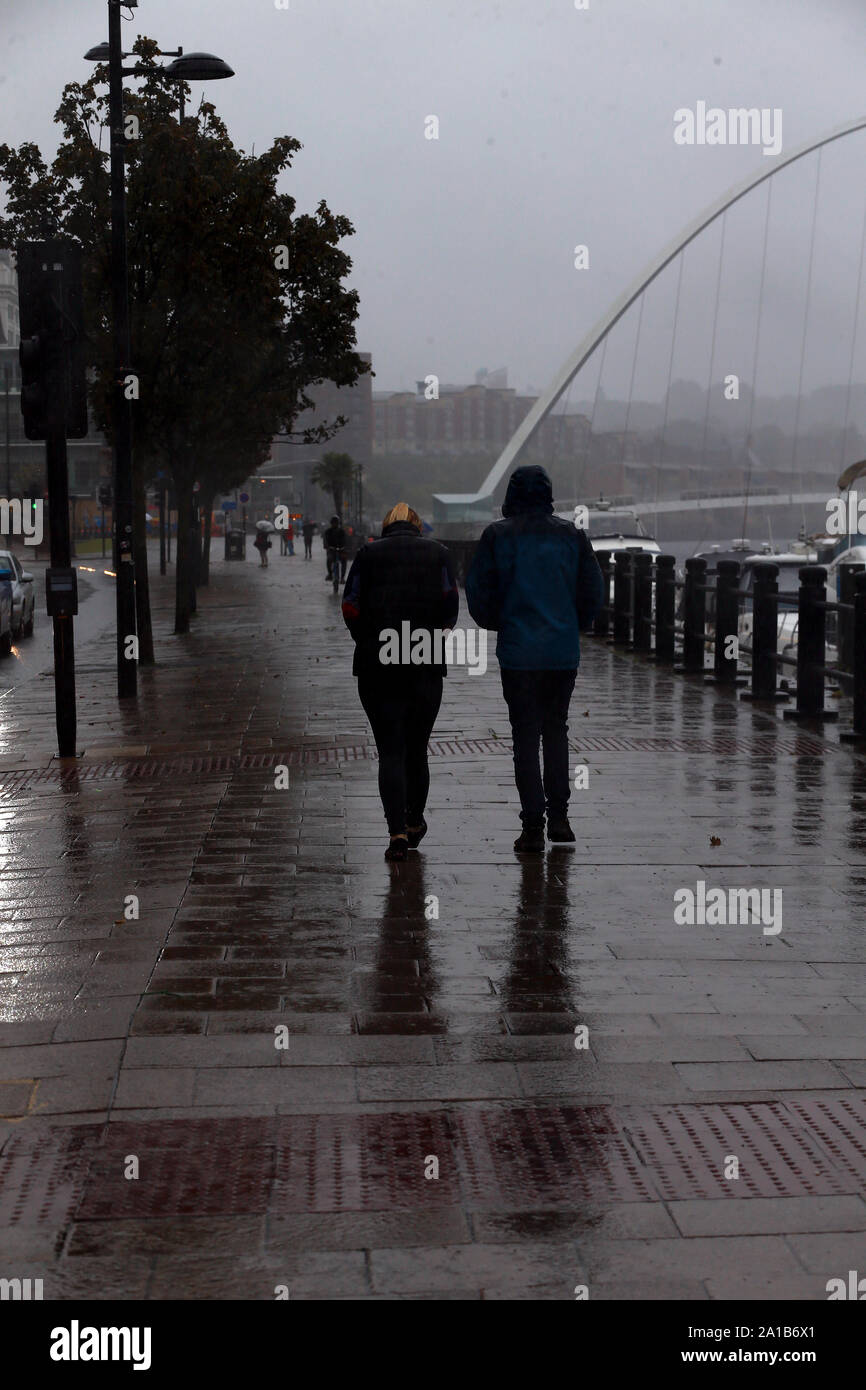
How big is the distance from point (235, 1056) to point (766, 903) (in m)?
2.72

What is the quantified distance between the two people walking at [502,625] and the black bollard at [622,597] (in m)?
12.7

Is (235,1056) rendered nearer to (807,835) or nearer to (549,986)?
(549,986)

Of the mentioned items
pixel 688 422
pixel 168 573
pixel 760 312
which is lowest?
pixel 168 573

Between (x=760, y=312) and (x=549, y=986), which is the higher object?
(x=760, y=312)

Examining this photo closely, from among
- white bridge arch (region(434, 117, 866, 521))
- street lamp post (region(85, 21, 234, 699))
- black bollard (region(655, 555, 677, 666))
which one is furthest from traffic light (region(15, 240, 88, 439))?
white bridge arch (region(434, 117, 866, 521))

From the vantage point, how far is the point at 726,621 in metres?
15.6

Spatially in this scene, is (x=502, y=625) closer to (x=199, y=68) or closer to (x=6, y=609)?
(x=199, y=68)

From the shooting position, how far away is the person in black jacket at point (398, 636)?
306 inches

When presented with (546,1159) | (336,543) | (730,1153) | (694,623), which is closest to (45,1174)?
(546,1159)

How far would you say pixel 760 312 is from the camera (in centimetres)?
6681

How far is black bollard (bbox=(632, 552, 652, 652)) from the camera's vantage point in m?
19.7

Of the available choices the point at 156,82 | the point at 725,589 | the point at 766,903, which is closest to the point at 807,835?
the point at 766,903

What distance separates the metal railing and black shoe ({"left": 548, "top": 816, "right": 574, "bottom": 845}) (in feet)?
13.6

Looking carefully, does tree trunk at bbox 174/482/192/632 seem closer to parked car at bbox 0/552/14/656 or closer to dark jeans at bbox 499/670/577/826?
parked car at bbox 0/552/14/656
